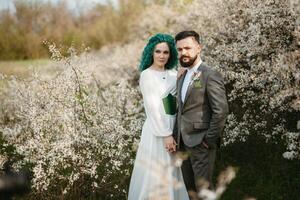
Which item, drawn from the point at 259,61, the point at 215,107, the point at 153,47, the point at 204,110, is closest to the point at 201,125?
the point at 204,110

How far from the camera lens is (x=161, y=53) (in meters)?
5.05

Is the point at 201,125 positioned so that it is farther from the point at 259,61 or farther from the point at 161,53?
the point at 259,61

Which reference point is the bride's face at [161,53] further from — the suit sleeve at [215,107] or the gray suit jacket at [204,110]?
the suit sleeve at [215,107]

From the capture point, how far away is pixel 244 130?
7.39 m

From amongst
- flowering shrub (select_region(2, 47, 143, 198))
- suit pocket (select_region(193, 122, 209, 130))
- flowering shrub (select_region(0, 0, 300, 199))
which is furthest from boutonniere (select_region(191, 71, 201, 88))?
flowering shrub (select_region(2, 47, 143, 198))

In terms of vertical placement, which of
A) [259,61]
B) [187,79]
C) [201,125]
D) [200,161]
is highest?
[187,79]

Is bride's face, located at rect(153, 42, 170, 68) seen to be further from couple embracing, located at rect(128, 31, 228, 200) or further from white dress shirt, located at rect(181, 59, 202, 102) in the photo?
white dress shirt, located at rect(181, 59, 202, 102)

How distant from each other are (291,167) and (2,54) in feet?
57.8

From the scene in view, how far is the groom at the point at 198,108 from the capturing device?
14.7 ft

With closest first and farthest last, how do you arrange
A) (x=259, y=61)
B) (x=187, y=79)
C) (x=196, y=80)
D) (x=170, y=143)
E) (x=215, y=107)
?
(x=215, y=107)
(x=196, y=80)
(x=187, y=79)
(x=170, y=143)
(x=259, y=61)

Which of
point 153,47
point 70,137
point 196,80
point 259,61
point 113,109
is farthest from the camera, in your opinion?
point 259,61

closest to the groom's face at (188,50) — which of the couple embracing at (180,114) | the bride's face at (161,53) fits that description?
the couple embracing at (180,114)

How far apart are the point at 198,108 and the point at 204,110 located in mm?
59

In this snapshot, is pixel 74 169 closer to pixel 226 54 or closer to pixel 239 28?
pixel 226 54
